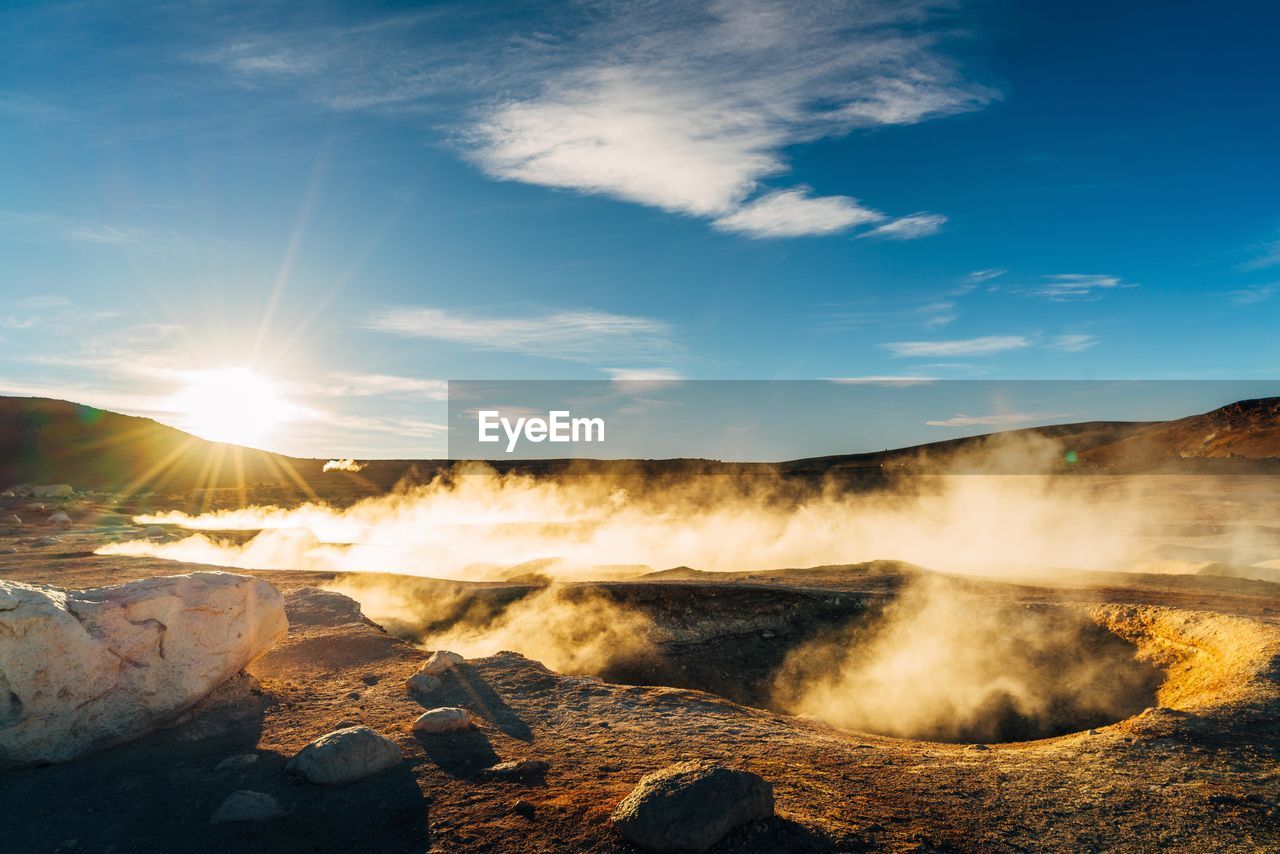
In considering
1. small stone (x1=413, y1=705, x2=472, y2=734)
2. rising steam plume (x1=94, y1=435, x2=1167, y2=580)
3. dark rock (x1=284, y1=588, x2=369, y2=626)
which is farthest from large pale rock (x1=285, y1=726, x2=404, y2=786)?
rising steam plume (x1=94, y1=435, x2=1167, y2=580)

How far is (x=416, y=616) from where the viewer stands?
12414 millimetres

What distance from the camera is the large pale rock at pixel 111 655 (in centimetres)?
529

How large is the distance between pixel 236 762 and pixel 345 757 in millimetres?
972

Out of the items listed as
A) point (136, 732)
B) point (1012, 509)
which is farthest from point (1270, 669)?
point (1012, 509)

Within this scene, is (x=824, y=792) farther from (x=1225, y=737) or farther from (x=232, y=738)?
(x=232, y=738)

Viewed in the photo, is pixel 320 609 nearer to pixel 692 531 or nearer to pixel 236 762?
pixel 236 762

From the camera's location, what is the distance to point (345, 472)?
7144cm

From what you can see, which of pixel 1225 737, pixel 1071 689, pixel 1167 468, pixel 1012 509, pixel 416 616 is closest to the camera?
pixel 1225 737

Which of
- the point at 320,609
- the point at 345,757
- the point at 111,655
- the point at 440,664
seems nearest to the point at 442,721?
the point at 345,757

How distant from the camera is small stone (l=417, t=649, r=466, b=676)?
7.45 meters

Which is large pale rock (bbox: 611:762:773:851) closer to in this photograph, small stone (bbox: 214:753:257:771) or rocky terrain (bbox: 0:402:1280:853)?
rocky terrain (bbox: 0:402:1280:853)

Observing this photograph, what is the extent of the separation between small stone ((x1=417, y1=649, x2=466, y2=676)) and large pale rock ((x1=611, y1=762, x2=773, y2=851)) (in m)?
3.82

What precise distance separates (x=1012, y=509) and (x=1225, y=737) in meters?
31.4

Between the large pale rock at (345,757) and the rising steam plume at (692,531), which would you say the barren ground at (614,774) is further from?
the rising steam plume at (692,531)
